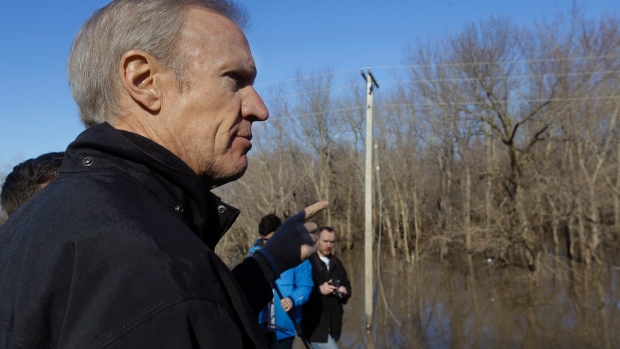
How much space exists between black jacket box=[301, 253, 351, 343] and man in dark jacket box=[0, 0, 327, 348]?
4.87 metres

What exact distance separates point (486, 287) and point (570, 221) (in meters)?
4.83

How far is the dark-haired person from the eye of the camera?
3.01 m

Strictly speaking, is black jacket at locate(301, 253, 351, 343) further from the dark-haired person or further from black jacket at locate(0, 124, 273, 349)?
black jacket at locate(0, 124, 273, 349)

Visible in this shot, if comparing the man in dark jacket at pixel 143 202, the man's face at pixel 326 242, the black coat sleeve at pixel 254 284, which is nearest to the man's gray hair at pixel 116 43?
the man in dark jacket at pixel 143 202

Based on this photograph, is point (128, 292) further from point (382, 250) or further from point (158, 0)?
point (382, 250)

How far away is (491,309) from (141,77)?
55.0 ft

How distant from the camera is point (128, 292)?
2.63 ft

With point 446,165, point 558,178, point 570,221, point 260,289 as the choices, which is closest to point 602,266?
point 570,221

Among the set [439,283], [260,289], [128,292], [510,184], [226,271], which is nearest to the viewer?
[128,292]

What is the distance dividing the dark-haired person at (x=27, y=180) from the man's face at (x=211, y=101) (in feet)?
6.69

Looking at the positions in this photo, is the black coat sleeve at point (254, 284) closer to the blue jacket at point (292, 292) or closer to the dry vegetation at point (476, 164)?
the blue jacket at point (292, 292)

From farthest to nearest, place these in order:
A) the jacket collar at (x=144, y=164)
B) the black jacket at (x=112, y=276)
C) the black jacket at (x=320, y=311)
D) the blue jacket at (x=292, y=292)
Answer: the black jacket at (x=320, y=311) < the blue jacket at (x=292, y=292) < the jacket collar at (x=144, y=164) < the black jacket at (x=112, y=276)

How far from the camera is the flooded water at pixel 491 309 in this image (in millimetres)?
13547

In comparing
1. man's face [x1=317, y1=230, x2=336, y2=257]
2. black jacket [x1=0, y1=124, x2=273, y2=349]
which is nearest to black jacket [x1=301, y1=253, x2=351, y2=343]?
man's face [x1=317, y1=230, x2=336, y2=257]
